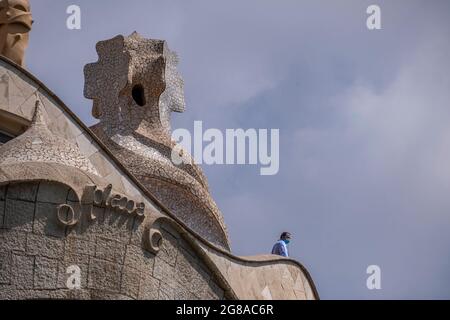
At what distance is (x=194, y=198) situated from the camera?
21.0 metres

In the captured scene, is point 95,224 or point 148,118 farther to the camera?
point 148,118

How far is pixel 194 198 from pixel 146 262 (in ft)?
12.3

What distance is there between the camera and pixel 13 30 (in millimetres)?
18984

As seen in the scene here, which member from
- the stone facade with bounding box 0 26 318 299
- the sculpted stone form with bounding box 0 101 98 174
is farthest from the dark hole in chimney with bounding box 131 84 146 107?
the sculpted stone form with bounding box 0 101 98 174

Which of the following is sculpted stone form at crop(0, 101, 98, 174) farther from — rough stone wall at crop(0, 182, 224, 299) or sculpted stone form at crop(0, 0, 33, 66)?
sculpted stone form at crop(0, 0, 33, 66)

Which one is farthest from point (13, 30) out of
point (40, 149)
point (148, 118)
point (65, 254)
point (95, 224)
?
point (65, 254)

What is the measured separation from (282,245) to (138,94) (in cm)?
274

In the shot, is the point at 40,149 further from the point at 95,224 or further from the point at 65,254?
the point at 65,254

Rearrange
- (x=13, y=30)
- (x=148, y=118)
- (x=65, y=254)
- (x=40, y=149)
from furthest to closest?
(x=148, y=118), (x=13, y=30), (x=40, y=149), (x=65, y=254)

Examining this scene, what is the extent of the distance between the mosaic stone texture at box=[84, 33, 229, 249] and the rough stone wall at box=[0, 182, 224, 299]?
3264 millimetres

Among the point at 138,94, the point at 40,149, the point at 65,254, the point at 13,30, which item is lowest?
the point at 65,254

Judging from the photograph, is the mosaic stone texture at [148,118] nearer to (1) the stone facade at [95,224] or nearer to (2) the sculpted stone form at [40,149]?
(1) the stone facade at [95,224]

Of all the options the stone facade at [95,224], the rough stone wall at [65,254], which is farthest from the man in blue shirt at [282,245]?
the rough stone wall at [65,254]
